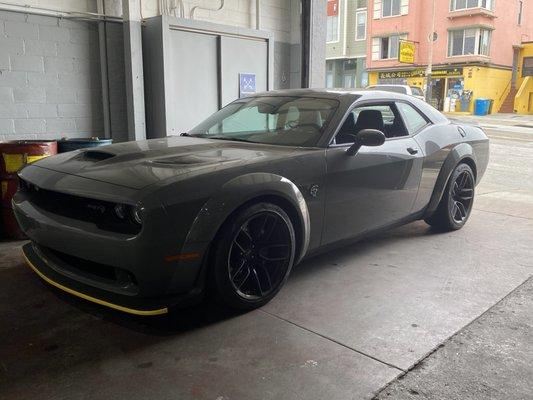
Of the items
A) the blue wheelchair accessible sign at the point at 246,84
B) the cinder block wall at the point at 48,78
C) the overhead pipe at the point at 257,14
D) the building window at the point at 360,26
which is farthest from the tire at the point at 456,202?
the building window at the point at 360,26

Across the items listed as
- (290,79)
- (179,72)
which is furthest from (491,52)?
(179,72)

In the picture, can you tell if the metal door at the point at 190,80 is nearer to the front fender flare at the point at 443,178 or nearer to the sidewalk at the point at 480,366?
the front fender flare at the point at 443,178

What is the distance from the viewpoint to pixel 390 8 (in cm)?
3519

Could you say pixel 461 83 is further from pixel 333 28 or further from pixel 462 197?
pixel 462 197

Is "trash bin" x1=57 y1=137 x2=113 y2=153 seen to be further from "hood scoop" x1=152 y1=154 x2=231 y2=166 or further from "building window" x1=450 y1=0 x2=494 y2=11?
"building window" x1=450 y1=0 x2=494 y2=11

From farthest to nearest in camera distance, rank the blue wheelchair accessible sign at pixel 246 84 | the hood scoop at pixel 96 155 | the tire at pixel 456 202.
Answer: the blue wheelchair accessible sign at pixel 246 84, the tire at pixel 456 202, the hood scoop at pixel 96 155

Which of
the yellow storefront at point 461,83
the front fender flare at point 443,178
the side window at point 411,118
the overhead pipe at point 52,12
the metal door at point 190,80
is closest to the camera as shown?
the side window at point 411,118

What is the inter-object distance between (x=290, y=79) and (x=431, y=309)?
620 centimetres

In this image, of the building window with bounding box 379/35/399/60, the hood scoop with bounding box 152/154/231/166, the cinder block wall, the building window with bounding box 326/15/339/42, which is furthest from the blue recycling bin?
the hood scoop with bounding box 152/154/231/166

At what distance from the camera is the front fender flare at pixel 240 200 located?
2.75 metres

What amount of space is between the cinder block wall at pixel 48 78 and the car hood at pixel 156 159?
256cm

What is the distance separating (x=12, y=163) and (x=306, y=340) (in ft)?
10.6

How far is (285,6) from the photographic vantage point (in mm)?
8430

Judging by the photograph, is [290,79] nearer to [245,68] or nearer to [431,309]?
[245,68]
